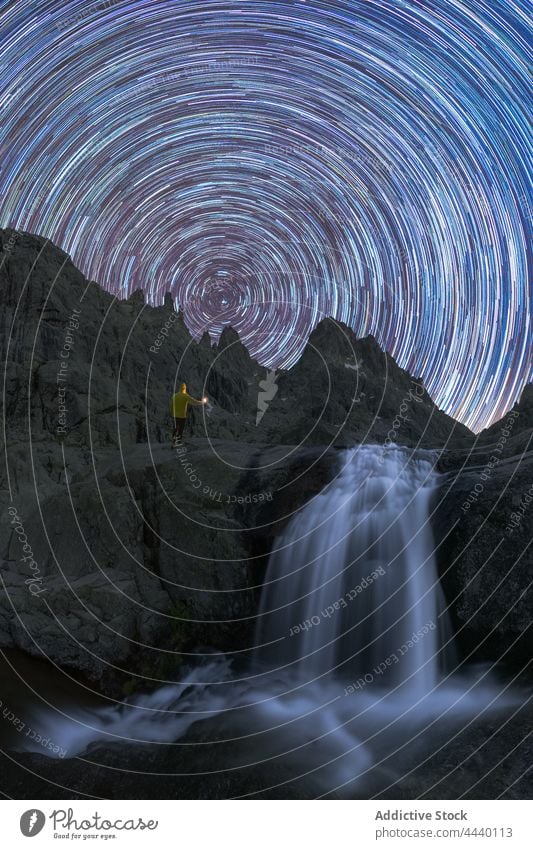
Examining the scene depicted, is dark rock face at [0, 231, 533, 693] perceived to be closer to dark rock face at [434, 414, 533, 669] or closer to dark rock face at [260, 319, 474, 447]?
dark rock face at [434, 414, 533, 669]

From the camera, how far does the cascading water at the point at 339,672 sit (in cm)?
995

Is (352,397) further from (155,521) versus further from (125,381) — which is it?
(155,521)

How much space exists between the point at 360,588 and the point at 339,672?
97.8 inches

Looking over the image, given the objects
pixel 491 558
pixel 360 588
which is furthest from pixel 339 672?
pixel 491 558

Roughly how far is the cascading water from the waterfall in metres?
0.03

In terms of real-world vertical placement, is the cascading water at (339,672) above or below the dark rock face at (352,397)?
below

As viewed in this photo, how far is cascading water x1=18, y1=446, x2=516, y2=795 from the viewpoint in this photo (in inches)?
392

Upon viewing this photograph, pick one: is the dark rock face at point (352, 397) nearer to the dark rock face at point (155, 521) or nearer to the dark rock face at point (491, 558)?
the dark rock face at point (155, 521)

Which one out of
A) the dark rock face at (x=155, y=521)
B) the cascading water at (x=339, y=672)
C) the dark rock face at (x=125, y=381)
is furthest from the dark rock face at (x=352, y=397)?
the cascading water at (x=339, y=672)

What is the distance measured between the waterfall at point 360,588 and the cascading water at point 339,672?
3 centimetres

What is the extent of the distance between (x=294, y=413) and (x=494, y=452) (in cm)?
3529

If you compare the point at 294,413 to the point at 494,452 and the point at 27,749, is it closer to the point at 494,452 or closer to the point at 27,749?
the point at 494,452

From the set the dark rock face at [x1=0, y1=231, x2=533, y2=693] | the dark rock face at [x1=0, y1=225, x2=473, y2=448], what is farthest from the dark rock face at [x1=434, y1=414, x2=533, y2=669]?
the dark rock face at [x1=0, y1=225, x2=473, y2=448]

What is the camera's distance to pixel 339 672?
1345cm
